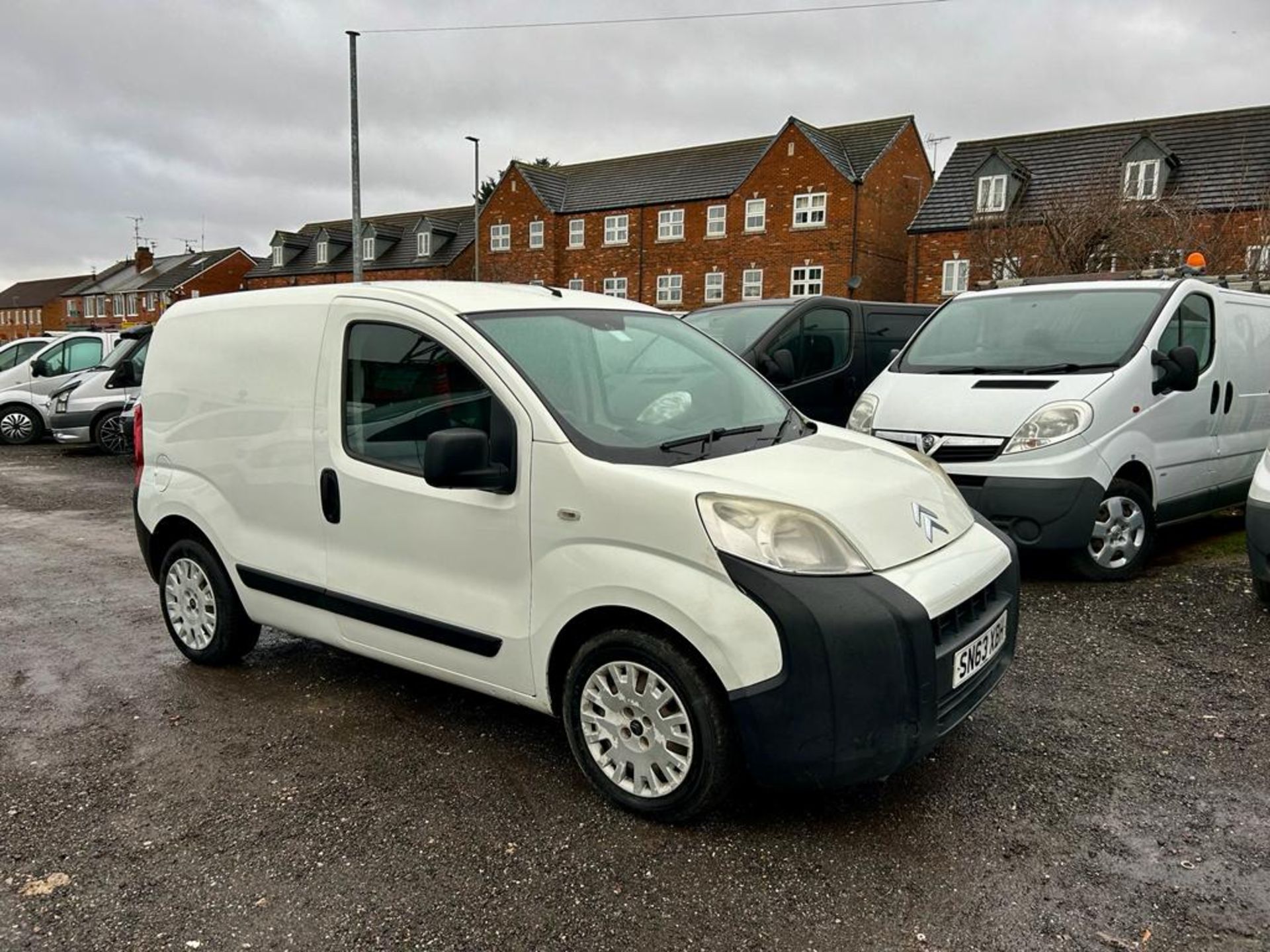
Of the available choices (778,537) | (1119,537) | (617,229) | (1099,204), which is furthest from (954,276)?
(778,537)

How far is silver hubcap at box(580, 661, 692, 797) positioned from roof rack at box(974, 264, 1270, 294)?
5.41m

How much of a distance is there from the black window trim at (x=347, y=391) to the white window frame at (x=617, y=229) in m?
40.5

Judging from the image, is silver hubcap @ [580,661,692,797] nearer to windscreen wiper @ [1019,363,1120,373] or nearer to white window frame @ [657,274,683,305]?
windscreen wiper @ [1019,363,1120,373]

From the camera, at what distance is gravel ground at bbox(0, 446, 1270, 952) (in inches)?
101

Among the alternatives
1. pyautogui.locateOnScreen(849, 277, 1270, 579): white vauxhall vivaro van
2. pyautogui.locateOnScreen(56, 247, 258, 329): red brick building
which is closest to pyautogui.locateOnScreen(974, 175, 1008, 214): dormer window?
pyautogui.locateOnScreen(849, 277, 1270, 579): white vauxhall vivaro van

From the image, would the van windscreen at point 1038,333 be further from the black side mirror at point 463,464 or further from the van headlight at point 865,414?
the black side mirror at point 463,464

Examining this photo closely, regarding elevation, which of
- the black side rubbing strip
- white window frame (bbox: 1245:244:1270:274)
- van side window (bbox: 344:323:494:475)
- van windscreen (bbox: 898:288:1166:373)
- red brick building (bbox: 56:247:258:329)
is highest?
red brick building (bbox: 56:247:258:329)

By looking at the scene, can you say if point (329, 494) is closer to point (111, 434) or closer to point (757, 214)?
point (111, 434)

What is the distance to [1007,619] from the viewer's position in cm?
337

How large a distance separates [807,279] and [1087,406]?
33896 millimetres

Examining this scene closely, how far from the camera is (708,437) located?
3.38 metres

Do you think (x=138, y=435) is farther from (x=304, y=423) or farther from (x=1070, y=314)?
(x=1070, y=314)

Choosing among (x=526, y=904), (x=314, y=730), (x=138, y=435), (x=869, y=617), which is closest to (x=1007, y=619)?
(x=869, y=617)

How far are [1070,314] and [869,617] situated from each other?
179 inches
